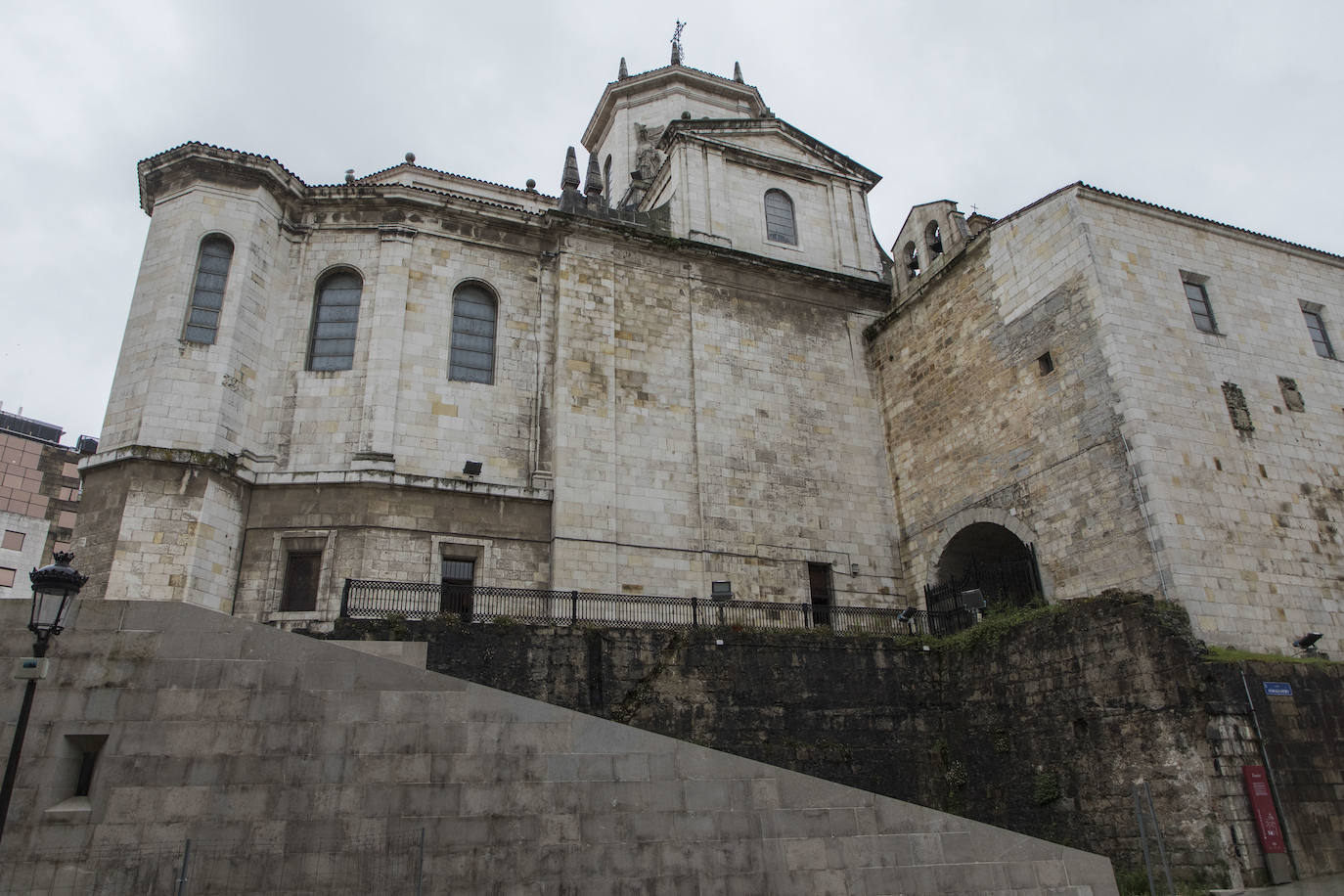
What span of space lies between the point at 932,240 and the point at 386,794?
19.5 meters

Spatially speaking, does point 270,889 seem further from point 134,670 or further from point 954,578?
point 954,578

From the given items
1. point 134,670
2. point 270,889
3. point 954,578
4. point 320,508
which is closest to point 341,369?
point 320,508

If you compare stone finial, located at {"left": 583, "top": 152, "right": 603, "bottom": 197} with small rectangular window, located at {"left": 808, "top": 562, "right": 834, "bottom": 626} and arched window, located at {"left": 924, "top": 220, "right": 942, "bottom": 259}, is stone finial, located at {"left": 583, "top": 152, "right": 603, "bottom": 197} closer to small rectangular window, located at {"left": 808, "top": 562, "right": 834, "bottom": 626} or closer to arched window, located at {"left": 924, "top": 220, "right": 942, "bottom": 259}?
arched window, located at {"left": 924, "top": 220, "right": 942, "bottom": 259}

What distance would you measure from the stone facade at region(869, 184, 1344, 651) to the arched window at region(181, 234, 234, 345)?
53.8 ft

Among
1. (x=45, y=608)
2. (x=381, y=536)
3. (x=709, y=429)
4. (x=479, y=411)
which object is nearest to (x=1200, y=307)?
(x=709, y=429)

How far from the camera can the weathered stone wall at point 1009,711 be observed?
1341cm

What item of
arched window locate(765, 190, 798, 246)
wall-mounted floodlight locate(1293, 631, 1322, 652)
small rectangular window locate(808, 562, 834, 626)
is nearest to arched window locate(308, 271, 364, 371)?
arched window locate(765, 190, 798, 246)

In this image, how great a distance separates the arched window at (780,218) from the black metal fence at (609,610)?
10586mm

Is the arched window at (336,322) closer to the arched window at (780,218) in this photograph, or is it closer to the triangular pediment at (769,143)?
the triangular pediment at (769,143)

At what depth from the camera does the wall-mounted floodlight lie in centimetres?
1534

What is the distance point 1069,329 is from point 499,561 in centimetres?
1275

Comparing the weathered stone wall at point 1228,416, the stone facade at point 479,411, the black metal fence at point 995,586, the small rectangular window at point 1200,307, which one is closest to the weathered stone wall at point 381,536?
the stone facade at point 479,411

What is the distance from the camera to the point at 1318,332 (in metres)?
20.3

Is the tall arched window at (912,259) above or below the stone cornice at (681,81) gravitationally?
below
